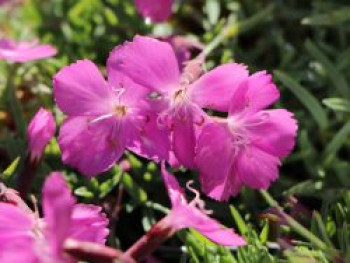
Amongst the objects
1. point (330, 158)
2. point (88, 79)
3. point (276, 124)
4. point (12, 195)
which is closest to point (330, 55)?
point (330, 158)

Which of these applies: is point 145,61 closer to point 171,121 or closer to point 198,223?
point 171,121

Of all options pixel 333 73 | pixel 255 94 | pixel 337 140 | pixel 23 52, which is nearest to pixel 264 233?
pixel 255 94

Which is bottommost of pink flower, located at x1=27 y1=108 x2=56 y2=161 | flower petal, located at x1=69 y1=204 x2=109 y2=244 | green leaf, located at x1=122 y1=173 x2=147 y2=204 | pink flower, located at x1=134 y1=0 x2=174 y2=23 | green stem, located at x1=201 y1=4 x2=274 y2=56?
green leaf, located at x1=122 y1=173 x2=147 y2=204

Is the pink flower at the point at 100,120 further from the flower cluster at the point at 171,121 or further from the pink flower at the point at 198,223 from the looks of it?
the pink flower at the point at 198,223

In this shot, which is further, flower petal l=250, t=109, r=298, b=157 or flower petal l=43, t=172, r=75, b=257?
flower petal l=250, t=109, r=298, b=157

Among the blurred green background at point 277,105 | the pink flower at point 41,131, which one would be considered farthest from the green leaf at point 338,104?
the pink flower at point 41,131

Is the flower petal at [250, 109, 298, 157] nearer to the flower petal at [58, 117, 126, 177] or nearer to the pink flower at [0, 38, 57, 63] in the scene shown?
the flower petal at [58, 117, 126, 177]

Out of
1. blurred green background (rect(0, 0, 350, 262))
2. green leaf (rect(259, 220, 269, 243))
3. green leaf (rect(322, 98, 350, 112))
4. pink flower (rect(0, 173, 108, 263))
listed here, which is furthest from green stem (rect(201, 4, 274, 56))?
pink flower (rect(0, 173, 108, 263))
